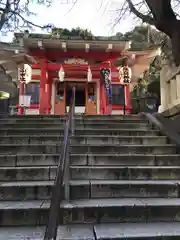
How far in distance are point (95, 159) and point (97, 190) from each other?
39.9 inches

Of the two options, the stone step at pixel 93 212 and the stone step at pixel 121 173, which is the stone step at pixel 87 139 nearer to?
the stone step at pixel 121 173

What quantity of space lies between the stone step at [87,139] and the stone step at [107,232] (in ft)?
8.31

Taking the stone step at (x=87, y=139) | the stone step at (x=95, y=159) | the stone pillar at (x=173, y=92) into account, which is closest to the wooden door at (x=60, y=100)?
the stone step at (x=87, y=139)

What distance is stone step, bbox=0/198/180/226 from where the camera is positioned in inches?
106

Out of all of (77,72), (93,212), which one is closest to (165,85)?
(93,212)

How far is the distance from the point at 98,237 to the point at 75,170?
1571mm

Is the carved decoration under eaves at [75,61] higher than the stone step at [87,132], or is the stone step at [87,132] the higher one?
the carved decoration under eaves at [75,61]

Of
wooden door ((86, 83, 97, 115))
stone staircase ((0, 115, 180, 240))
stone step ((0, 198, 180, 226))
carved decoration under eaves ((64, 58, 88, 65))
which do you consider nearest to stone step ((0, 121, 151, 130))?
stone staircase ((0, 115, 180, 240))

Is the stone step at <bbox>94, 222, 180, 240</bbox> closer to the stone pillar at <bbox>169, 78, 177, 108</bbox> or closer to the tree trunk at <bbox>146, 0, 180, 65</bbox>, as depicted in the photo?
the tree trunk at <bbox>146, 0, 180, 65</bbox>

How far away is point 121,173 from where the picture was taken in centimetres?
379

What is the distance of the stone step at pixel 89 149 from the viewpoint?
4.66 m

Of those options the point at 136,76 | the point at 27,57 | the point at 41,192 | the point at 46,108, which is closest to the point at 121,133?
the point at 41,192

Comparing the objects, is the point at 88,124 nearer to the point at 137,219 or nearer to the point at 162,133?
the point at 162,133

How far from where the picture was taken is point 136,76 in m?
14.2
